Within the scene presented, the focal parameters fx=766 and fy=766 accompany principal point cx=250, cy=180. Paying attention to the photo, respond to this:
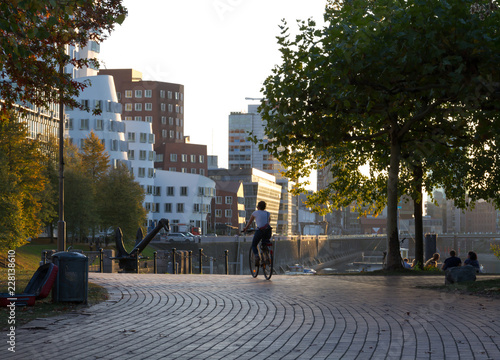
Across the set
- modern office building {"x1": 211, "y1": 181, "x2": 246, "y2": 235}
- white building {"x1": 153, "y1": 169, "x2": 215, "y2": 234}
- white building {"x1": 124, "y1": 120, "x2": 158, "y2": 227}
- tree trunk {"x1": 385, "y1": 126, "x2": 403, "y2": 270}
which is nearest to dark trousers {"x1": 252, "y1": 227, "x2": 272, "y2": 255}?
tree trunk {"x1": 385, "y1": 126, "x2": 403, "y2": 270}

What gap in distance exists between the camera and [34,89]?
1529 centimetres

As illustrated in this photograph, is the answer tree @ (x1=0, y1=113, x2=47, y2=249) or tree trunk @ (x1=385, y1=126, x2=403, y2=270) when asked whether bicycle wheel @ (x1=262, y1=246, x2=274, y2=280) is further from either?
tree @ (x1=0, y1=113, x2=47, y2=249)

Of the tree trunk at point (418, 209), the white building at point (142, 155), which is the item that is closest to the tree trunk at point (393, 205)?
the tree trunk at point (418, 209)

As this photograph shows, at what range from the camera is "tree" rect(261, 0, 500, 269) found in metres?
15.3

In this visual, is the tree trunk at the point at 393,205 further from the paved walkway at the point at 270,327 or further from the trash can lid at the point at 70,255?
the trash can lid at the point at 70,255

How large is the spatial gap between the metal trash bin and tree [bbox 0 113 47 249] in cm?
3108

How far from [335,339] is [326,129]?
13.6 metres

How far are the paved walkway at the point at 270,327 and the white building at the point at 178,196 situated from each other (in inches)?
4342

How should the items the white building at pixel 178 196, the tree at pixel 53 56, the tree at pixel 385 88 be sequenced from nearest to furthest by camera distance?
the tree at pixel 53 56, the tree at pixel 385 88, the white building at pixel 178 196

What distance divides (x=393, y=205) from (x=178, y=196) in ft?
336

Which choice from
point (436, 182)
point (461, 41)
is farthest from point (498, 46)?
point (436, 182)

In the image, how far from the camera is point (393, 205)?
23.4 metres

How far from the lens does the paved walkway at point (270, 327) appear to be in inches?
303

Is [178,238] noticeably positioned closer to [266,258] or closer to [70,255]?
[266,258]
